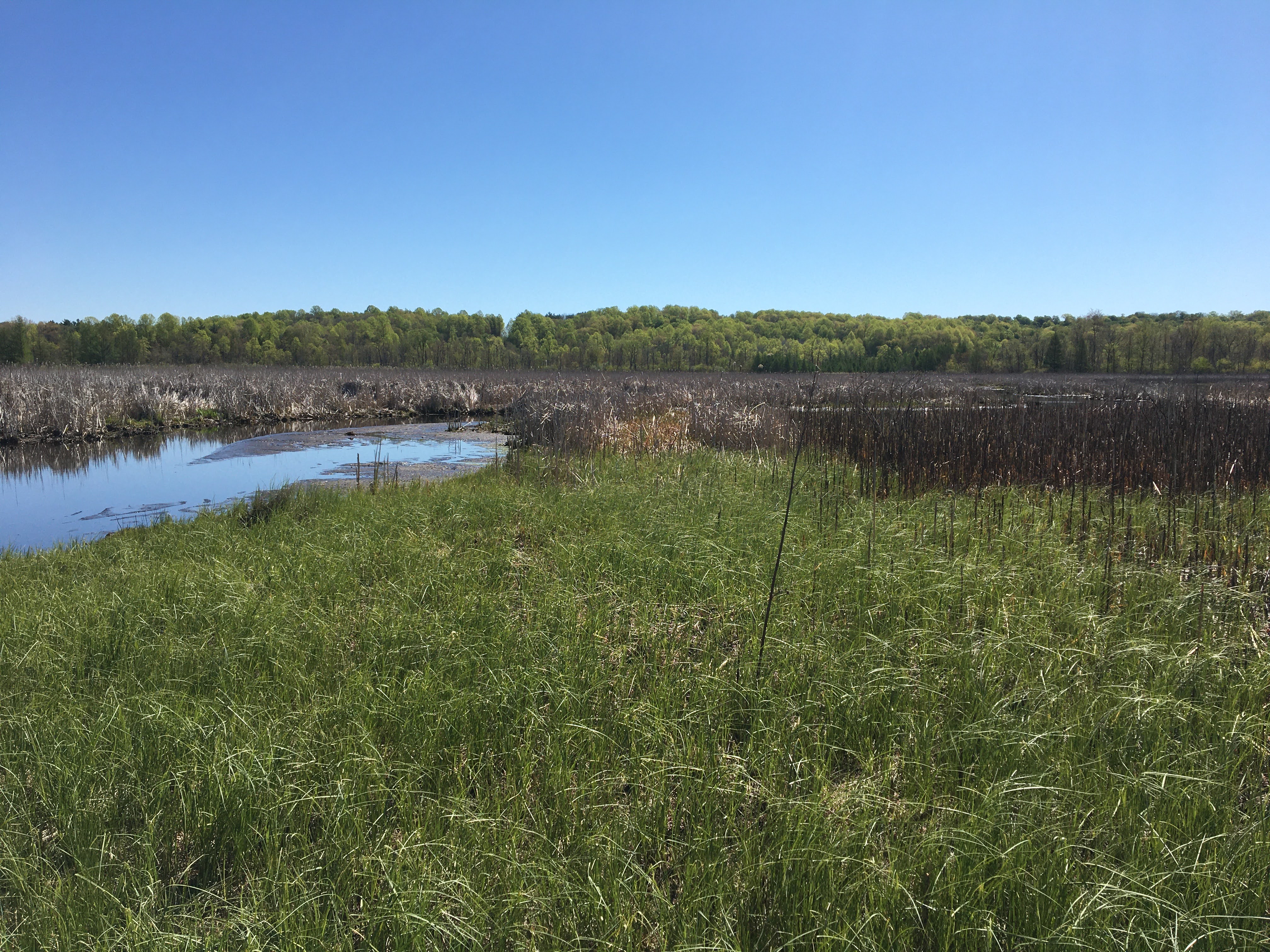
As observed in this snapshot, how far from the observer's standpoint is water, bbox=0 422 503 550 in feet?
A: 30.6

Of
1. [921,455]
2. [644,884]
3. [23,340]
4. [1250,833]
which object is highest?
[23,340]

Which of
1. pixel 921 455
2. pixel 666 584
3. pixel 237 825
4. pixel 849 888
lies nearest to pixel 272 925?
pixel 237 825

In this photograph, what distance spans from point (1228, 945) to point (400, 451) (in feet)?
53.1

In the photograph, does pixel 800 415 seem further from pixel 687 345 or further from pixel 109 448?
pixel 687 345

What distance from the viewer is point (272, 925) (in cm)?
203

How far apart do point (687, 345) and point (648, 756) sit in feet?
267

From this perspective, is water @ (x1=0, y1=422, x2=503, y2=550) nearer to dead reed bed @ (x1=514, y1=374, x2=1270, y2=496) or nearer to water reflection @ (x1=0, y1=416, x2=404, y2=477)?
water reflection @ (x1=0, y1=416, x2=404, y2=477)

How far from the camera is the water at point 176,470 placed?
9.32 meters

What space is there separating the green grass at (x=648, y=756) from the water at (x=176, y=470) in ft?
15.9

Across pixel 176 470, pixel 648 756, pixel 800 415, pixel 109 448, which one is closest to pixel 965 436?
pixel 800 415

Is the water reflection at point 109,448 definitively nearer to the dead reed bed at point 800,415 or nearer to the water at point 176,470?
the water at point 176,470

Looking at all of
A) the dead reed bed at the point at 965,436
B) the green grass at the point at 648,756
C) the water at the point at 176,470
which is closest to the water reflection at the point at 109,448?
the water at the point at 176,470

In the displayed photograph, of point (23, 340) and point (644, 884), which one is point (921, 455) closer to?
point (644, 884)

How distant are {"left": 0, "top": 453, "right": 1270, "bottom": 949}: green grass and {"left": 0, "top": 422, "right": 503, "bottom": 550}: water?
4853 millimetres
